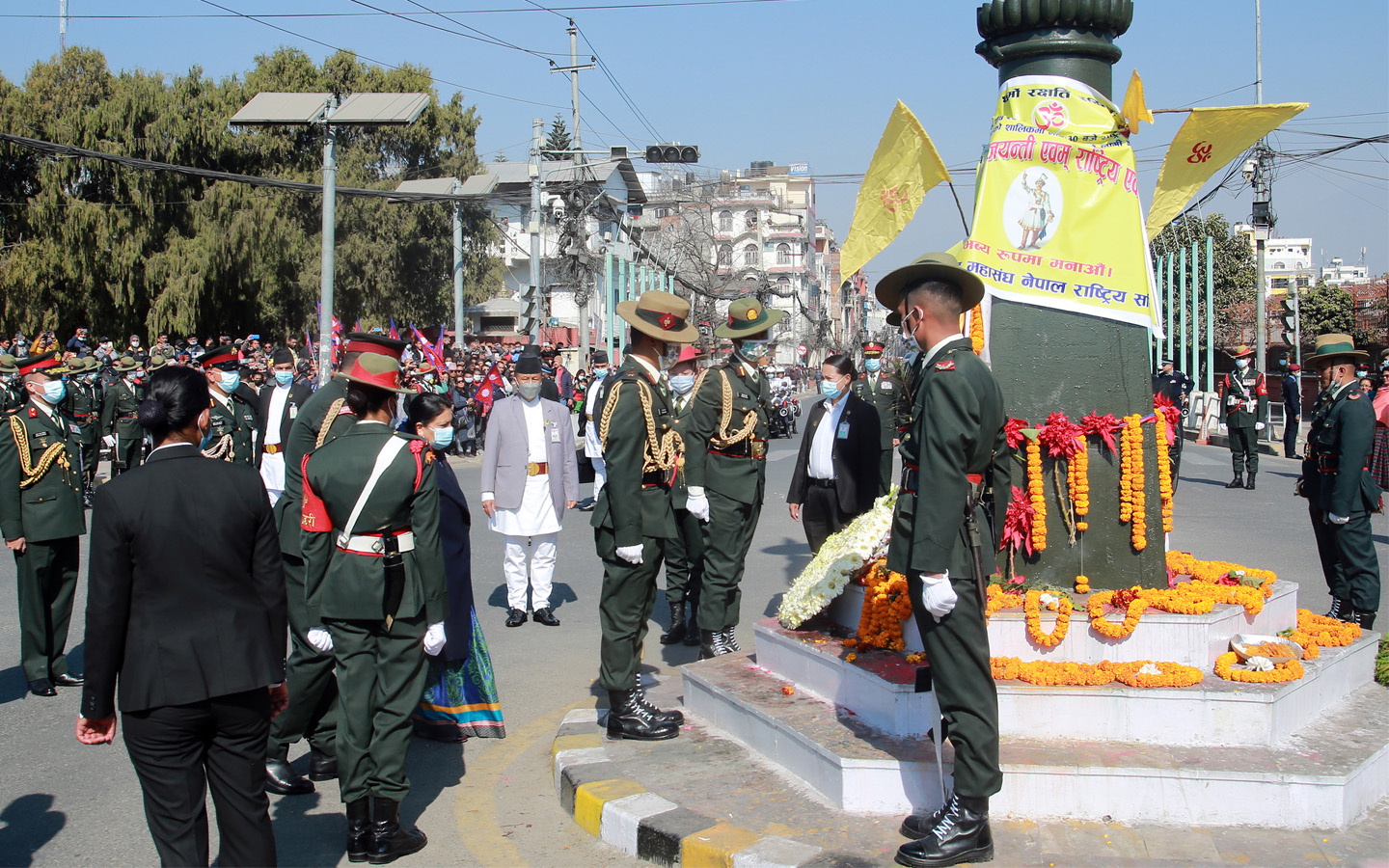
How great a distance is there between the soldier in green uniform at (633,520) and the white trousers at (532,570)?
2913 millimetres

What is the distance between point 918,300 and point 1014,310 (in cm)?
178

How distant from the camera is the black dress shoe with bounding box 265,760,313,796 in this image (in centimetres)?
504

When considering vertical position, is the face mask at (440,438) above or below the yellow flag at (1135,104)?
below

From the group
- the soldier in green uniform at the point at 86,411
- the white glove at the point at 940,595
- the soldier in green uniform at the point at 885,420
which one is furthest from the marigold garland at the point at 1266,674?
the soldier in green uniform at the point at 86,411

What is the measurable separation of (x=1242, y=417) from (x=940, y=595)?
13.6 meters

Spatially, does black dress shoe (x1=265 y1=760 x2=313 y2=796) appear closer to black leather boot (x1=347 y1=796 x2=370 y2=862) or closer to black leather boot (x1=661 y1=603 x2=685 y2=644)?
black leather boot (x1=347 y1=796 x2=370 y2=862)

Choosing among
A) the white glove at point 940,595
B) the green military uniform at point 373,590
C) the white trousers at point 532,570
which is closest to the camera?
the white glove at point 940,595

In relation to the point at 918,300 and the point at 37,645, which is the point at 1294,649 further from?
the point at 37,645

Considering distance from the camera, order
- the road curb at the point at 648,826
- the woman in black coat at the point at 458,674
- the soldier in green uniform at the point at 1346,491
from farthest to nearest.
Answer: the soldier in green uniform at the point at 1346,491
the woman in black coat at the point at 458,674
the road curb at the point at 648,826

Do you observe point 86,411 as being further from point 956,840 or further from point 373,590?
point 956,840

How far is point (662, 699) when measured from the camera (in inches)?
242

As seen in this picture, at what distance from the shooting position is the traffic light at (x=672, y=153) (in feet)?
86.2

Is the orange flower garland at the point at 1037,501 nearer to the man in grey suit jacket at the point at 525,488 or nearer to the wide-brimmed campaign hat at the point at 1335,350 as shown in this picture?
the wide-brimmed campaign hat at the point at 1335,350

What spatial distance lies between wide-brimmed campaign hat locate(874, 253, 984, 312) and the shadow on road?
4.27 meters
